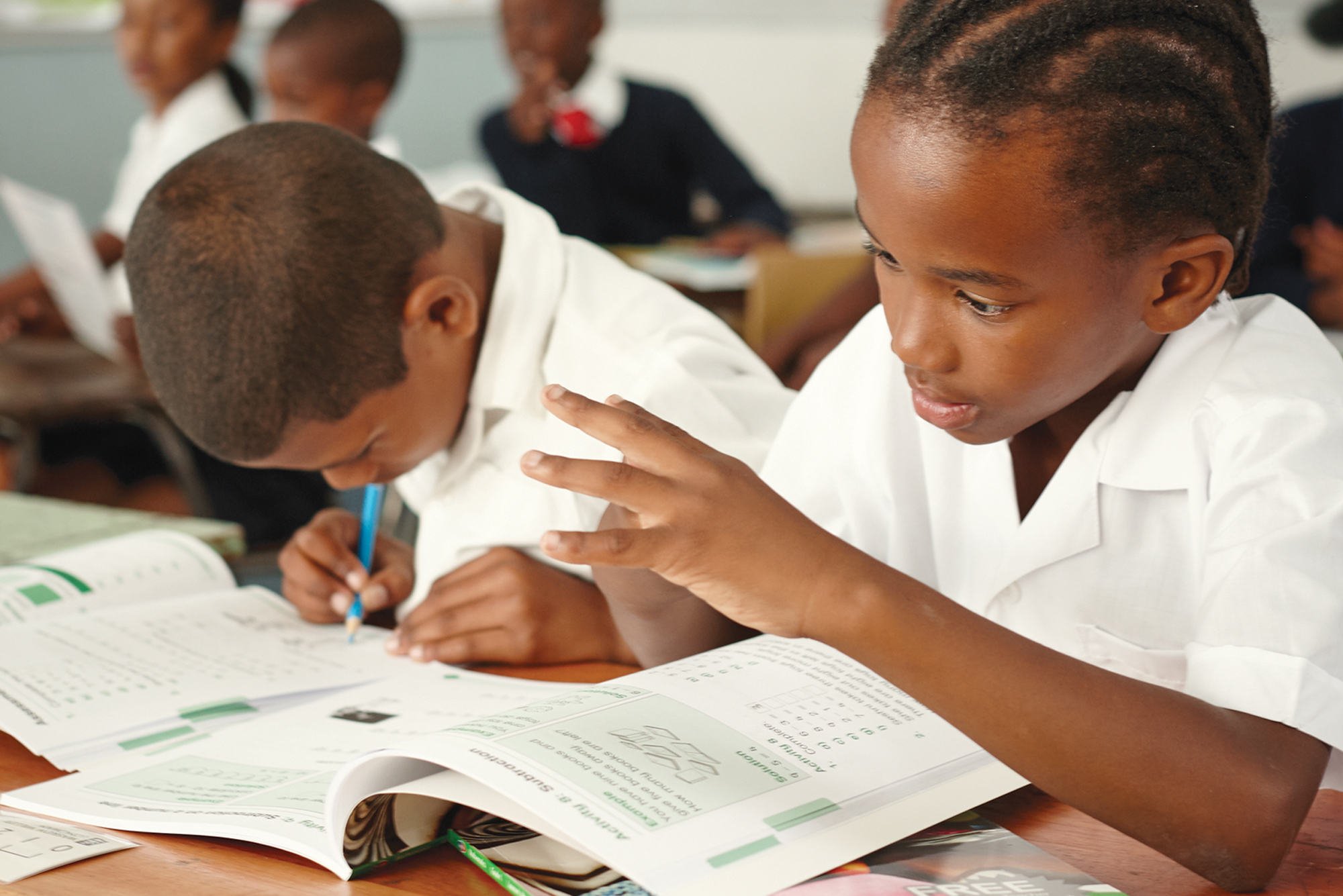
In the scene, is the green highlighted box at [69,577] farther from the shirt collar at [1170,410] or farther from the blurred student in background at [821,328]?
the blurred student in background at [821,328]

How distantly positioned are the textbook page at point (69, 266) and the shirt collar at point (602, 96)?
136 cm

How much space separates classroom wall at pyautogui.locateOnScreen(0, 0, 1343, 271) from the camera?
379 centimetres

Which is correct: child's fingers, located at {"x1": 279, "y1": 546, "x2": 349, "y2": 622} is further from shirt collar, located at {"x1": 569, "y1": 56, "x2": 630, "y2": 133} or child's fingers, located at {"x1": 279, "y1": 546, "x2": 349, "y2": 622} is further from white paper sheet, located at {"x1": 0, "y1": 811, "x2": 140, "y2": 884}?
shirt collar, located at {"x1": 569, "y1": 56, "x2": 630, "y2": 133}

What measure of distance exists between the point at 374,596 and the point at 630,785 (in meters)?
0.58

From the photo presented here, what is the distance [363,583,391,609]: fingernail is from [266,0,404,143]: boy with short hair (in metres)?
1.61

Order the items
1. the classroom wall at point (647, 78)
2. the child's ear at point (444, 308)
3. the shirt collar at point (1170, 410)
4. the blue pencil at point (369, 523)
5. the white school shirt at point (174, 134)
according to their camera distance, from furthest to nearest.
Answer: the classroom wall at point (647, 78) < the white school shirt at point (174, 134) < the blue pencil at point (369, 523) < the child's ear at point (444, 308) < the shirt collar at point (1170, 410)

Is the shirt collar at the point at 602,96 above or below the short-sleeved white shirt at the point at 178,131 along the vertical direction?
above

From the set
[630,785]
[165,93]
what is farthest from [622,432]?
[165,93]

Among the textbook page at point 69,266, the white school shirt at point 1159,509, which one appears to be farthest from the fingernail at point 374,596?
the textbook page at point 69,266

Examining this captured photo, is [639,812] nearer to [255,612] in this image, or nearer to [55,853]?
[55,853]

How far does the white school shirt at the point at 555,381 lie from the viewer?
108cm

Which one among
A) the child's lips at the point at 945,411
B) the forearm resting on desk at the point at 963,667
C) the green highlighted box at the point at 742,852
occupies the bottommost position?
the green highlighted box at the point at 742,852

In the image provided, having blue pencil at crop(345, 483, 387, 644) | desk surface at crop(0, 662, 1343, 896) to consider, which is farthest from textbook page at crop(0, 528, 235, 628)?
desk surface at crop(0, 662, 1343, 896)

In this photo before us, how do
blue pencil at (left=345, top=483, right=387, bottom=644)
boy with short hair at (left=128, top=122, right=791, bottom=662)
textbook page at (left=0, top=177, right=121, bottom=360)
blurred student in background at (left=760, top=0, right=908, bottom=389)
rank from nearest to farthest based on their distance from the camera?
boy with short hair at (left=128, top=122, right=791, bottom=662)
blue pencil at (left=345, top=483, right=387, bottom=644)
blurred student in background at (left=760, top=0, right=908, bottom=389)
textbook page at (left=0, top=177, right=121, bottom=360)
